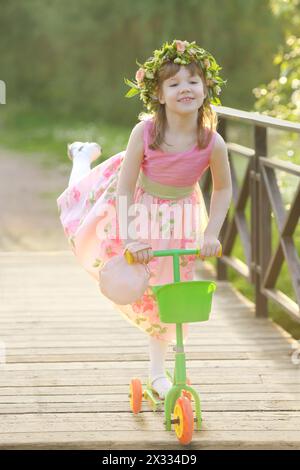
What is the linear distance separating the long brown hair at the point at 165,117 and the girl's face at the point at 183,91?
0.05ft

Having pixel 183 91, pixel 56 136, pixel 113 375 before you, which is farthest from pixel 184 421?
pixel 56 136

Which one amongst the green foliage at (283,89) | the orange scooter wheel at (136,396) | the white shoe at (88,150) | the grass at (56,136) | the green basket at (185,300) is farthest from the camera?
the grass at (56,136)

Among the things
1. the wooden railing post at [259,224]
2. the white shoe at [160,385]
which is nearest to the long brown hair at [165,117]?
the white shoe at [160,385]

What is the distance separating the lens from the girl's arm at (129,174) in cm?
357

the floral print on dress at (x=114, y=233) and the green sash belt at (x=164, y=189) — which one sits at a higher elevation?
the green sash belt at (x=164, y=189)

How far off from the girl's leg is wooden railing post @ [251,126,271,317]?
1.49 m

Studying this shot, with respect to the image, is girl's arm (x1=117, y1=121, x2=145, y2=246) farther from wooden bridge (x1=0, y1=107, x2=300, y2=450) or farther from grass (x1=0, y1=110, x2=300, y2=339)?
grass (x1=0, y1=110, x2=300, y2=339)

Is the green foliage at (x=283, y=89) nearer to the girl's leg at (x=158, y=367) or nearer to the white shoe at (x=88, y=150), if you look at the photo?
the white shoe at (x=88, y=150)

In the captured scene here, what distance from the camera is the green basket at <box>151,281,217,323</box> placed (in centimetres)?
338

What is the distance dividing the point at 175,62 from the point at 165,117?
21 cm

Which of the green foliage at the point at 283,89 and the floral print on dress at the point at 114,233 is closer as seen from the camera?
the floral print on dress at the point at 114,233

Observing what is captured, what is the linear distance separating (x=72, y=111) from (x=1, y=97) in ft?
63.9

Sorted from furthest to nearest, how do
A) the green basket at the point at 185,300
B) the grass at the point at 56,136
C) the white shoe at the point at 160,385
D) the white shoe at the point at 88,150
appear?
1. the grass at the point at 56,136
2. the white shoe at the point at 88,150
3. the white shoe at the point at 160,385
4. the green basket at the point at 185,300

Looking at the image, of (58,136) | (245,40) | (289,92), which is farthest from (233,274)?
(245,40)
